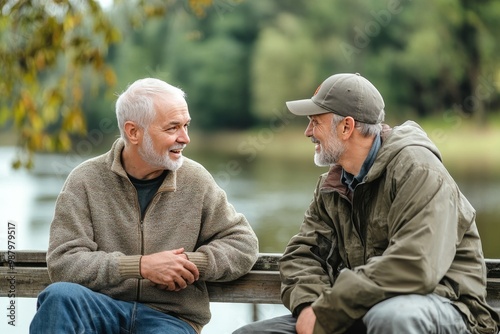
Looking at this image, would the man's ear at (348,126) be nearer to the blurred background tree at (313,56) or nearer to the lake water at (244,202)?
the lake water at (244,202)

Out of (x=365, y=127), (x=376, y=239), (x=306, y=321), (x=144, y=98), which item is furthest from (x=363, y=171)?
(x=144, y=98)

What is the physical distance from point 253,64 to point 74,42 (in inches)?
1313

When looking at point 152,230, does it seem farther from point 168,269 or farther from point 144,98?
point 144,98

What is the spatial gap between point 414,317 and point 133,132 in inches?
57.9

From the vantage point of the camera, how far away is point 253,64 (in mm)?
38250

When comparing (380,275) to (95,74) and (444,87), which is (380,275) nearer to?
(95,74)

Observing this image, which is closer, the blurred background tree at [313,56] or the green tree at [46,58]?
the green tree at [46,58]

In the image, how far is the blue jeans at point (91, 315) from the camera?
3.28m

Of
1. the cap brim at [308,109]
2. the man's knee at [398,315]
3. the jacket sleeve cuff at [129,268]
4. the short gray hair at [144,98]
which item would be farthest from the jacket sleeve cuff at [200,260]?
the man's knee at [398,315]

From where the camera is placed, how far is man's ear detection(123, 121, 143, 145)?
3.66 m

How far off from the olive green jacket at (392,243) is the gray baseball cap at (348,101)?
119 millimetres

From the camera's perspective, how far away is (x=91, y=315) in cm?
339

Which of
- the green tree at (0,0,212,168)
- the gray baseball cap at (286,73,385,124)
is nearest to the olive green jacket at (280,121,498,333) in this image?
the gray baseball cap at (286,73,385,124)

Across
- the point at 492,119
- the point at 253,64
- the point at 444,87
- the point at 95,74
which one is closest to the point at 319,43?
the point at 253,64
